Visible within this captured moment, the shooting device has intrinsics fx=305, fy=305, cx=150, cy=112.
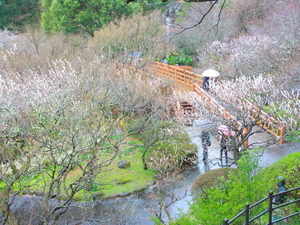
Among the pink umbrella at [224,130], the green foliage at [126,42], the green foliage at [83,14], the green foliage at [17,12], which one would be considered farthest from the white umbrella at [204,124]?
the green foliage at [17,12]

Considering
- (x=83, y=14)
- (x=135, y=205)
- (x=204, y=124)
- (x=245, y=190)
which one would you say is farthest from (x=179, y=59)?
(x=245, y=190)

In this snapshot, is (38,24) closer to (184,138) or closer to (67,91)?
(67,91)

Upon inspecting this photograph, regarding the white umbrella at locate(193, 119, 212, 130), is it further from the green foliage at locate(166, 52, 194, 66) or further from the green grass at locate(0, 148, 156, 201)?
the green foliage at locate(166, 52, 194, 66)

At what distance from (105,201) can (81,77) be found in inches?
241

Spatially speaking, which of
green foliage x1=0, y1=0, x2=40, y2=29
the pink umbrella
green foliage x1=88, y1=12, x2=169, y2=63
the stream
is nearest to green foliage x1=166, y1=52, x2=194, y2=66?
green foliage x1=88, y1=12, x2=169, y2=63

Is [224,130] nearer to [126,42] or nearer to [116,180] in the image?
[116,180]

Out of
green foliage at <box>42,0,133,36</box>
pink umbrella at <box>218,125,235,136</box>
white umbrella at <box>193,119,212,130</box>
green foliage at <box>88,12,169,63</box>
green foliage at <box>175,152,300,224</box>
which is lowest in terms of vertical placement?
white umbrella at <box>193,119,212,130</box>

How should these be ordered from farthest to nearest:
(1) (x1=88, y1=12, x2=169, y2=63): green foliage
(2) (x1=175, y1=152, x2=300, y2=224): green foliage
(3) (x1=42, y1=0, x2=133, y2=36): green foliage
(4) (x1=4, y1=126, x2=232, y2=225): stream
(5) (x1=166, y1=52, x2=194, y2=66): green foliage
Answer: (5) (x1=166, y1=52, x2=194, y2=66): green foliage → (3) (x1=42, y1=0, x2=133, y2=36): green foliage → (1) (x1=88, y1=12, x2=169, y2=63): green foliage → (4) (x1=4, y1=126, x2=232, y2=225): stream → (2) (x1=175, y1=152, x2=300, y2=224): green foliage

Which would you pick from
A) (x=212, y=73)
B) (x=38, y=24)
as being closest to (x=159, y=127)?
(x=212, y=73)

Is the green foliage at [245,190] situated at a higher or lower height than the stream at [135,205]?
higher

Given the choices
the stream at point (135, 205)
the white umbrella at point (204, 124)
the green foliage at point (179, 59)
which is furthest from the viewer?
the green foliage at point (179, 59)

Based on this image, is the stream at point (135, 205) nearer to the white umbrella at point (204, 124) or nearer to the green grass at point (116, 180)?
the green grass at point (116, 180)

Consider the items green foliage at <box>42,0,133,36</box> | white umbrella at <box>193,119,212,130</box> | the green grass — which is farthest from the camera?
green foliage at <box>42,0,133,36</box>

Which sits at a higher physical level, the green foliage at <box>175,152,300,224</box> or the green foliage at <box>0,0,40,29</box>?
the green foliage at <box>0,0,40,29</box>
